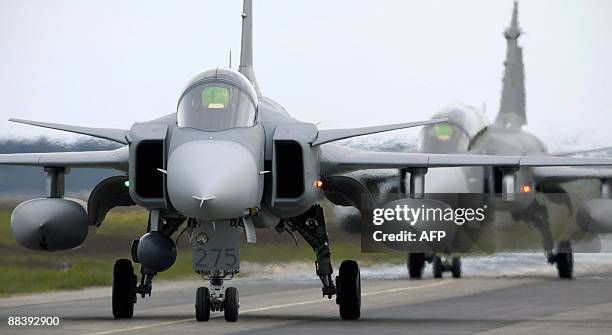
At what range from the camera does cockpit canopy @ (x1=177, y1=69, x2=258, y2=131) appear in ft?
51.6

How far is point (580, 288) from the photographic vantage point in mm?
23734

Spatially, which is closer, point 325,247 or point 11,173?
point 325,247

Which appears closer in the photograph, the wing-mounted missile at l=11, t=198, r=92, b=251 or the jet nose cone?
the jet nose cone

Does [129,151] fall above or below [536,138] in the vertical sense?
below

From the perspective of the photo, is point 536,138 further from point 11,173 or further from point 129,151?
point 129,151

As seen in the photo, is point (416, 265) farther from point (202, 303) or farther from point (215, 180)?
point (215, 180)

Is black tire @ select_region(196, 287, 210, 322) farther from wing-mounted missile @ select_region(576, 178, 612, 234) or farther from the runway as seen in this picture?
wing-mounted missile @ select_region(576, 178, 612, 234)

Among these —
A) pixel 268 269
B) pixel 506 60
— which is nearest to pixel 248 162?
pixel 268 269

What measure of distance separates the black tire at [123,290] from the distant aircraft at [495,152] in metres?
7.94

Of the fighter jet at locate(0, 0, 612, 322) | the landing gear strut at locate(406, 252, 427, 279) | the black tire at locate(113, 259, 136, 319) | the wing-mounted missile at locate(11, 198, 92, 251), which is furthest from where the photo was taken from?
the landing gear strut at locate(406, 252, 427, 279)

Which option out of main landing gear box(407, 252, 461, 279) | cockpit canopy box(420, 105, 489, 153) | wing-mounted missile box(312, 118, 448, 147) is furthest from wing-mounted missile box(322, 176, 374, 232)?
cockpit canopy box(420, 105, 489, 153)

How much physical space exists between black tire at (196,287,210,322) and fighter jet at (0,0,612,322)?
11 millimetres

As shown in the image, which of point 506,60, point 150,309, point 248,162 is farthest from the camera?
point 506,60

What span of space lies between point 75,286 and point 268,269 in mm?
3675
